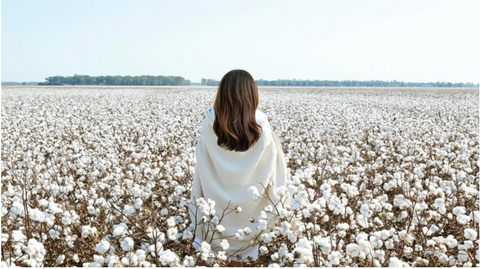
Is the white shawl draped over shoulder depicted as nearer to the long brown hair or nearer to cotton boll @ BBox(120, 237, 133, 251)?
the long brown hair

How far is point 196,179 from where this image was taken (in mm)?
3965

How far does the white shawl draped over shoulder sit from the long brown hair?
0.39ft

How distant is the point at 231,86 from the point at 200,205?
95 cm

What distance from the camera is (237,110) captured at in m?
3.45

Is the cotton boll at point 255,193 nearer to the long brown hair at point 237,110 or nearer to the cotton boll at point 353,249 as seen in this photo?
the long brown hair at point 237,110

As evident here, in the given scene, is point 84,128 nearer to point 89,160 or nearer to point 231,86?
point 89,160

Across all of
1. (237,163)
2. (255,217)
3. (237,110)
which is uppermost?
(237,110)

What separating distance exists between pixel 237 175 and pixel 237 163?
0.10m

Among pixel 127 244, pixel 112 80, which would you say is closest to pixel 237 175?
pixel 127 244

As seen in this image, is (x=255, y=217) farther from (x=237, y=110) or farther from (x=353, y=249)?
(x=353, y=249)

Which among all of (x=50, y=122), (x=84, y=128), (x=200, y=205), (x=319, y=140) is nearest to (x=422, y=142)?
(x=319, y=140)

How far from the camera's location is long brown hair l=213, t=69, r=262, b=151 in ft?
11.2

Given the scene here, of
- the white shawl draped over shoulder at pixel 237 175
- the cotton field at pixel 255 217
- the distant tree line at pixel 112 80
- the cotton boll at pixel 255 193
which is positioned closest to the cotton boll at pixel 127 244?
the cotton field at pixel 255 217

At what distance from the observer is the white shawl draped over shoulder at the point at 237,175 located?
3648 mm
